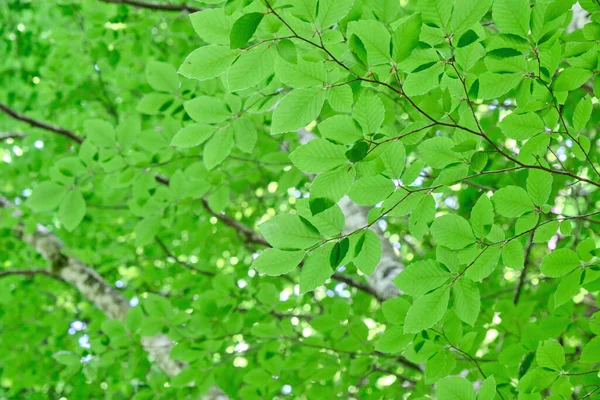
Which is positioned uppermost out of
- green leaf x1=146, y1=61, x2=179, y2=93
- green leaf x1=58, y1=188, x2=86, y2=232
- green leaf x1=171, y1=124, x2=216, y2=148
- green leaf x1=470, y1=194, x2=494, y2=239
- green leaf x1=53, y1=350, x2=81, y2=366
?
green leaf x1=470, y1=194, x2=494, y2=239

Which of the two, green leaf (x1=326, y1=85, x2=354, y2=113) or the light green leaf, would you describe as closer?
green leaf (x1=326, y1=85, x2=354, y2=113)

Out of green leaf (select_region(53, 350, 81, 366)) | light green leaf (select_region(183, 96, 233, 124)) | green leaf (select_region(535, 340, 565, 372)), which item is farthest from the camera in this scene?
green leaf (select_region(53, 350, 81, 366))

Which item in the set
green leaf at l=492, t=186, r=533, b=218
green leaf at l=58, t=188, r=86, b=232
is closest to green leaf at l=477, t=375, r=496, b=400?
green leaf at l=492, t=186, r=533, b=218

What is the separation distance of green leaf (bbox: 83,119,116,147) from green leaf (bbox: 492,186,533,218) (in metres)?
1.27

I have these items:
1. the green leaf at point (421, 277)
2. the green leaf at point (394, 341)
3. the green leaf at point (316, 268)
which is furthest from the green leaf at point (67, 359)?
the green leaf at point (421, 277)

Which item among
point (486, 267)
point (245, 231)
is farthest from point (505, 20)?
point (245, 231)

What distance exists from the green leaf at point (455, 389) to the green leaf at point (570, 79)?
64 centimetres

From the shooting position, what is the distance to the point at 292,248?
1074 mm

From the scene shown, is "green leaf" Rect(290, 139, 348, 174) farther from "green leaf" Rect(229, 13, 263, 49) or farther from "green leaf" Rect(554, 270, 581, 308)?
"green leaf" Rect(554, 270, 581, 308)

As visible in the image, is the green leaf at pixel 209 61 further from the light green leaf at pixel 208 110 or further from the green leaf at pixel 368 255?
the green leaf at pixel 368 255

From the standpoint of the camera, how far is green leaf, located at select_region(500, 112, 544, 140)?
1070mm

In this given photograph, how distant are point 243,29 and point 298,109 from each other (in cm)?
19

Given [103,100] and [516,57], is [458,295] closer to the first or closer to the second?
[516,57]

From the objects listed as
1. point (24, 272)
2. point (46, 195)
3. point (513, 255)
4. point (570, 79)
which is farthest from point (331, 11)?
point (24, 272)
